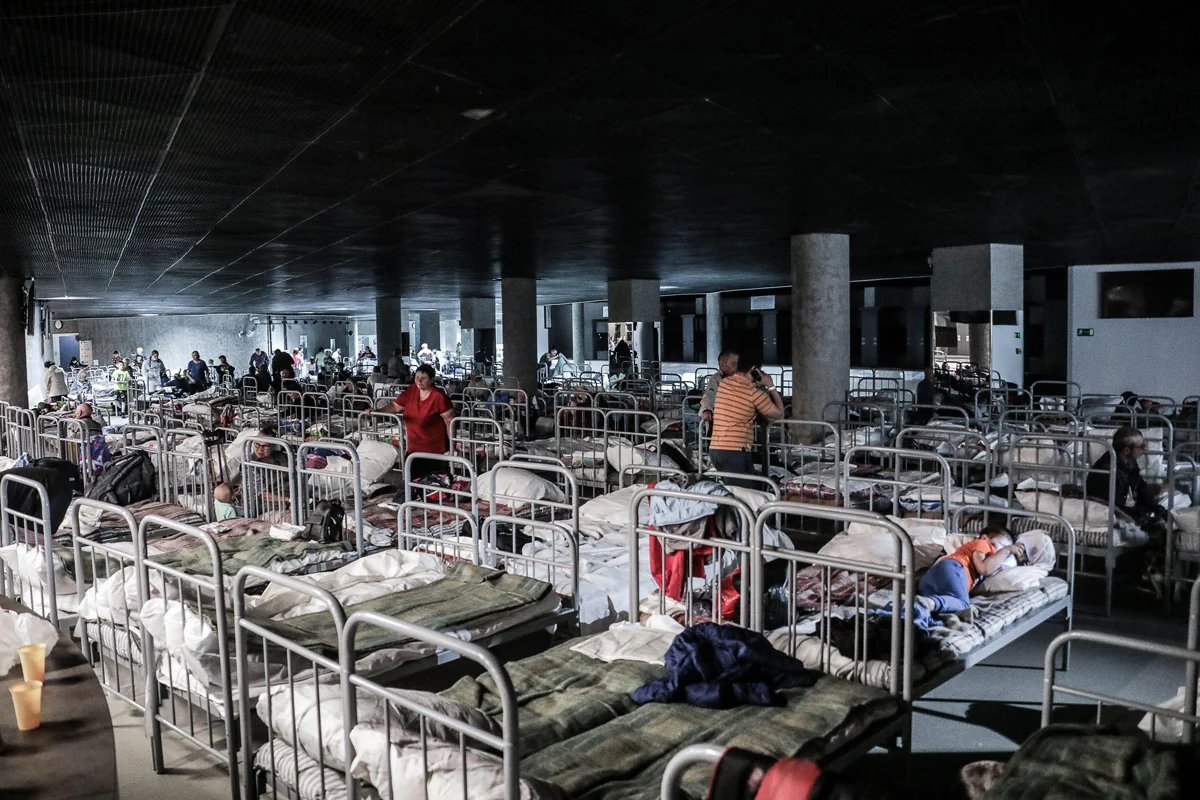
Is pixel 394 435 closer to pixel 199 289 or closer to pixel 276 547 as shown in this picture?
pixel 276 547

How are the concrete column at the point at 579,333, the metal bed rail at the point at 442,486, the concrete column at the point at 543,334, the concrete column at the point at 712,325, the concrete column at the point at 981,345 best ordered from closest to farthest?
the metal bed rail at the point at 442,486
the concrete column at the point at 981,345
the concrete column at the point at 712,325
the concrete column at the point at 579,333
the concrete column at the point at 543,334

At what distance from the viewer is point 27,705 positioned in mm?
2719

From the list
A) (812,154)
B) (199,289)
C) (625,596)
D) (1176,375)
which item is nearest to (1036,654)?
(625,596)

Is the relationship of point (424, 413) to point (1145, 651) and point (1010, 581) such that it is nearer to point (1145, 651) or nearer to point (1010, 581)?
point (1010, 581)

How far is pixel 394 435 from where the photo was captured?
39.5ft

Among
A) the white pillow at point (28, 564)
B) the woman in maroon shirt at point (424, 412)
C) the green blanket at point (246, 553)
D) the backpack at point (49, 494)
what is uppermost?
the woman in maroon shirt at point (424, 412)

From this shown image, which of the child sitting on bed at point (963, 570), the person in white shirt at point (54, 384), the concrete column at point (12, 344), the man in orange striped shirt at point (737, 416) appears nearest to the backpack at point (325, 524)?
the man in orange striped shirt at point (737, 416)

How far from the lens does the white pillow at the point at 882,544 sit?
241 inches

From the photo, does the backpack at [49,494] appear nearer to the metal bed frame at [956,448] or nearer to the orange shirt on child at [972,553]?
the orange shirt on child at [972,553]

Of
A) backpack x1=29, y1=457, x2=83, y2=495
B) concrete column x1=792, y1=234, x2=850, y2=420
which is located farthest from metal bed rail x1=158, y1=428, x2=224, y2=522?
concrete column x1=792, y1=234, x2=850, y2=420

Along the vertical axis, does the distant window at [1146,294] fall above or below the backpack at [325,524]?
above

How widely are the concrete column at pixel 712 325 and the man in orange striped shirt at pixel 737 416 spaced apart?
755 inches

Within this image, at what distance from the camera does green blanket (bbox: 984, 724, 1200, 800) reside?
2.57 m

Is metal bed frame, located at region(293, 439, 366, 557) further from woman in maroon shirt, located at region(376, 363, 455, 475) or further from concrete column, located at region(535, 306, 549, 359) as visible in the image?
concrete column, located at region(535, 306, 549, 359)
